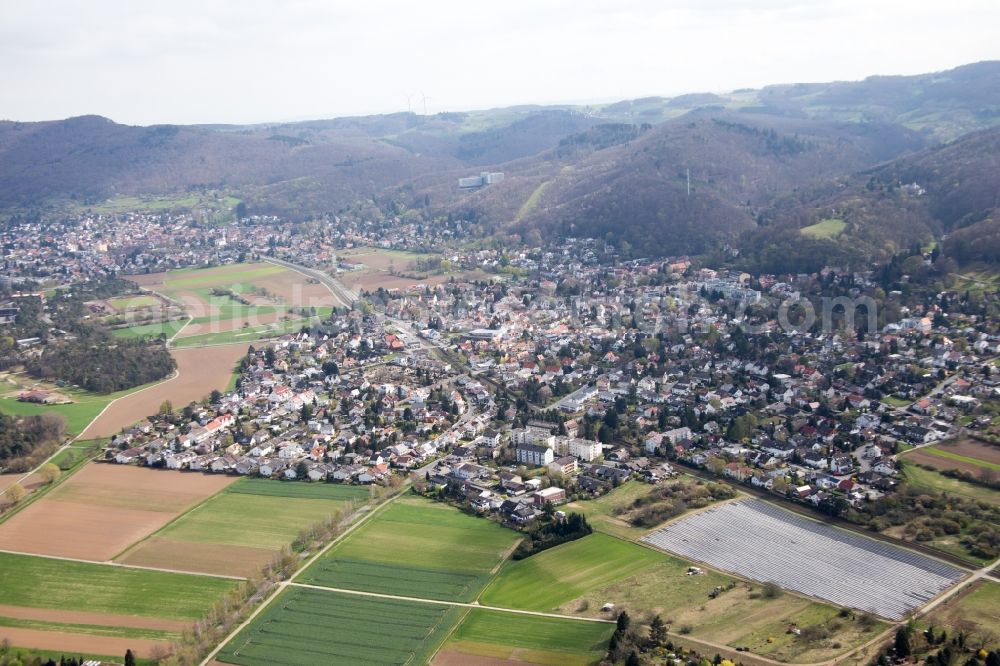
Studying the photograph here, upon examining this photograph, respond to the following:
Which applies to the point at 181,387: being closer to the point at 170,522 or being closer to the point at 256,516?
the point at 170,522

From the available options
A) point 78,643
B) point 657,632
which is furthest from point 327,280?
point 657,632

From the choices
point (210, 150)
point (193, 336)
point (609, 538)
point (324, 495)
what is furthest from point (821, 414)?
point (210, 150)

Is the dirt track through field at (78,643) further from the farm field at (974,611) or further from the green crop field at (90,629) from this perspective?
the farm field at (974,611)

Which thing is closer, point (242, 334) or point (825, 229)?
point (242, 334)

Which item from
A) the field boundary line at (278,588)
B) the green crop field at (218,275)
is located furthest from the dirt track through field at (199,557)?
the green crop field at (218,275)

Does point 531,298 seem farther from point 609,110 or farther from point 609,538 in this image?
point 609,110
